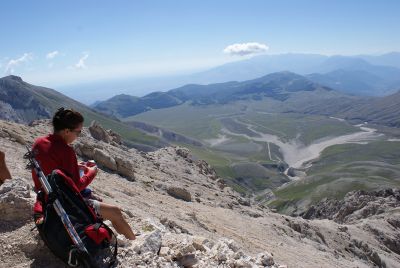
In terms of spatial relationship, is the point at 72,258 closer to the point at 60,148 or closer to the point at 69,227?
the point at 69,227

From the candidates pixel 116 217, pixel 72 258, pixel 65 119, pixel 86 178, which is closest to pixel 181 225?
pixel 116 217

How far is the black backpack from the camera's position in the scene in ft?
32.0

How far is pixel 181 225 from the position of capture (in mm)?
25016

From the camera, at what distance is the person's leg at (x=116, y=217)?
11922 millimetres

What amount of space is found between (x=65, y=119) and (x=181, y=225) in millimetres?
15273

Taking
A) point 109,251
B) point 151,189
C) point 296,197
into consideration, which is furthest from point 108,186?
point 296,197

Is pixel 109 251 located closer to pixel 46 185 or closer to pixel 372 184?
pixel 46 185

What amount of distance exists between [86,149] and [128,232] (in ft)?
90.7

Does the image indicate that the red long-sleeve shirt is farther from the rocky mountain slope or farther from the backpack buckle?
the backpack buckle

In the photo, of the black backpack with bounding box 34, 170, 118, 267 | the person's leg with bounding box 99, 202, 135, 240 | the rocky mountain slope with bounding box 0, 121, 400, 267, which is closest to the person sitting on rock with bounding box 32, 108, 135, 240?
the black backpack with bounding box 34, 170, 118, 267

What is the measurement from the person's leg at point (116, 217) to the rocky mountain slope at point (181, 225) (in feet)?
1.89

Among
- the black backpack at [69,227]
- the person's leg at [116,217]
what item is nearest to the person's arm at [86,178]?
the person's leg at [116,217]

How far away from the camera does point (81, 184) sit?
37.0 feet

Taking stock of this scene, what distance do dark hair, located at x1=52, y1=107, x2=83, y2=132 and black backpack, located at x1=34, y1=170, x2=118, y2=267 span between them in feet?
4.19
